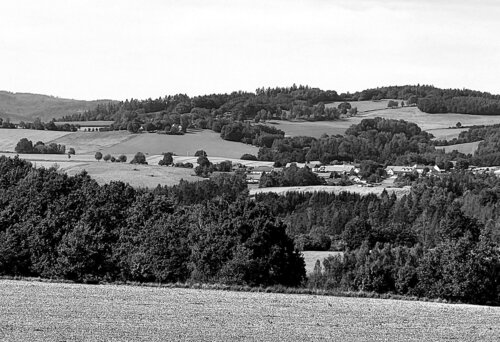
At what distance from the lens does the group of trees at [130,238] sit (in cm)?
A: 6781

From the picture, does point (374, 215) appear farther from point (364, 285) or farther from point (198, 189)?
point (364, 285)

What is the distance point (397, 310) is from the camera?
4919cm

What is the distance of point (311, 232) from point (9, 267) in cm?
7610

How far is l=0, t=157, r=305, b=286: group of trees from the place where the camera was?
2670 inches

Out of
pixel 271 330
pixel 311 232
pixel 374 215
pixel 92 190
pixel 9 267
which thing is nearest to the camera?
pixel 271 330

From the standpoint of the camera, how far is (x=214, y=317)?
41.9 metres

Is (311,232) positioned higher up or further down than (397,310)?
further down

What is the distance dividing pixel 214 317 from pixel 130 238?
32.7m

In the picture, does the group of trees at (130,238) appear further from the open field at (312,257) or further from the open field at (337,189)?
the open field at (337,189)

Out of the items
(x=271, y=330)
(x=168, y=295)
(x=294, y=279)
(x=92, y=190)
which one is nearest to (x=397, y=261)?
(x=294, y=279)

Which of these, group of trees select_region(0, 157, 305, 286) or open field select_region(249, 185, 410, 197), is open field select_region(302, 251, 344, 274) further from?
open field select_region(249, 185, 410, 197)

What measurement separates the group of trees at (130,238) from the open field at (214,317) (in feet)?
38.6

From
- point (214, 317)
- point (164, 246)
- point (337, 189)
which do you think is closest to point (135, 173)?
point (337, 189)

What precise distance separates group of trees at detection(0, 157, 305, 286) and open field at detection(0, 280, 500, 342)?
1176cm
